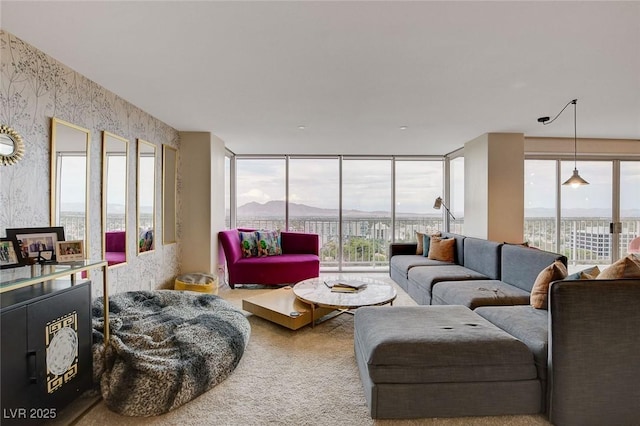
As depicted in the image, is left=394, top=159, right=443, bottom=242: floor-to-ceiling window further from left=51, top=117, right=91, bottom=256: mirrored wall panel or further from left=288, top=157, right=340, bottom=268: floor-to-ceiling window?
left=51, top=117, right=91, bottom=256: mirrored wall panel

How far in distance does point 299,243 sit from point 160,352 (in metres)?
3.12

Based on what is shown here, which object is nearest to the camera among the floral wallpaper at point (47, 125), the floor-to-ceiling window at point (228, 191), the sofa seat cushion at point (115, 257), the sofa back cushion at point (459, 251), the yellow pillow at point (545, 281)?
the floral wallpaper at point (47, 125)

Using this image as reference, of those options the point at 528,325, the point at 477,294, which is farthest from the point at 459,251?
the point at 528,325

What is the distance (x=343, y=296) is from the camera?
9.16 ft

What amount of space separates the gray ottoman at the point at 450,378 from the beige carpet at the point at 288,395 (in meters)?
0.07

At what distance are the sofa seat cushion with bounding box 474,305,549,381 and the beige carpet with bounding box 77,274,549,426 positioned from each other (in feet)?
1.16

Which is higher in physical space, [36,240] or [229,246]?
[36,240]

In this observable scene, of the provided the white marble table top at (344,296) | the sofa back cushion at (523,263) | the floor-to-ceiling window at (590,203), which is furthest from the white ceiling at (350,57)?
the white marble table top at (344,296)

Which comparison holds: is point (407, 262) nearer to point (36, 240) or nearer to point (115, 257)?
point (115, 257)

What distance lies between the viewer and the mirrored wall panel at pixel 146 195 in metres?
3.20

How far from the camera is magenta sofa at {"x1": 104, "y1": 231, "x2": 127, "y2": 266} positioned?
266 cm

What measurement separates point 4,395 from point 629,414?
3.06 m

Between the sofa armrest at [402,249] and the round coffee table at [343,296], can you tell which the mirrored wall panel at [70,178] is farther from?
the sofa armrest at [402,249]

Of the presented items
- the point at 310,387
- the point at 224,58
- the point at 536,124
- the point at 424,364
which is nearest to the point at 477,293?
the point at 424,364
